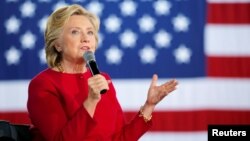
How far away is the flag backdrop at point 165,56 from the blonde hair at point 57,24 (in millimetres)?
960

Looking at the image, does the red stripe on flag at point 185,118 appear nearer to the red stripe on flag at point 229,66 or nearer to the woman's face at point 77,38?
the red stripe on flag at point 229,66

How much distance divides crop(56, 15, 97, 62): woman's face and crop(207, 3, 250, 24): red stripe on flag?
3.76 feet

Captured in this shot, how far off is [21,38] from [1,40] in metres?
0.10

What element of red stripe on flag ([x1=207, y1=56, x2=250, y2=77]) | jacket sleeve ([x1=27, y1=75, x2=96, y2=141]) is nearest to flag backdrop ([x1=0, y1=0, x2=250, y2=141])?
red stripe on flag ([x1=207, y1=56, x2=250, y2=77])

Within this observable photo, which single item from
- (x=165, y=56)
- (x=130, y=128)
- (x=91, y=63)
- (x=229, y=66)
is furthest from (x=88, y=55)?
(x=229, y=66)

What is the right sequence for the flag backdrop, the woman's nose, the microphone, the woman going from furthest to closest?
the flag backdrop
the woman's nose
the woman
the microphone

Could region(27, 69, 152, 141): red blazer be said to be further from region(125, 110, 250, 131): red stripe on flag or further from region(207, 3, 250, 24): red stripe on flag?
region(207, 3, 250, 24): red stripe on flag

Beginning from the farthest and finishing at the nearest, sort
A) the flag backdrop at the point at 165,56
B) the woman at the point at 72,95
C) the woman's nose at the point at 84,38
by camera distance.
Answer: the flag backdrop at the point at 165,56 → the woman's nose at the point at 84,38 → the woman at the point at 72,95

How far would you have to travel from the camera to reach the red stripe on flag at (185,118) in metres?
2.43

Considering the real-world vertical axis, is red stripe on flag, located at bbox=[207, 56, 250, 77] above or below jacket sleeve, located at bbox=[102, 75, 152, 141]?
above

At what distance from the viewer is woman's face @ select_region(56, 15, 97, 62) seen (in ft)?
4.61

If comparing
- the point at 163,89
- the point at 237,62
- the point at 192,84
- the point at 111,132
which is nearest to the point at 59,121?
the point at 111,132

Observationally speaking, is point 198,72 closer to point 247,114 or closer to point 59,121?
point 247,114

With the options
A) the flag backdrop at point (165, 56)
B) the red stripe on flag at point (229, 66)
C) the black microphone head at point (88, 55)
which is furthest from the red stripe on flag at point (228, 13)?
the black microphone head at point (88, 55)
